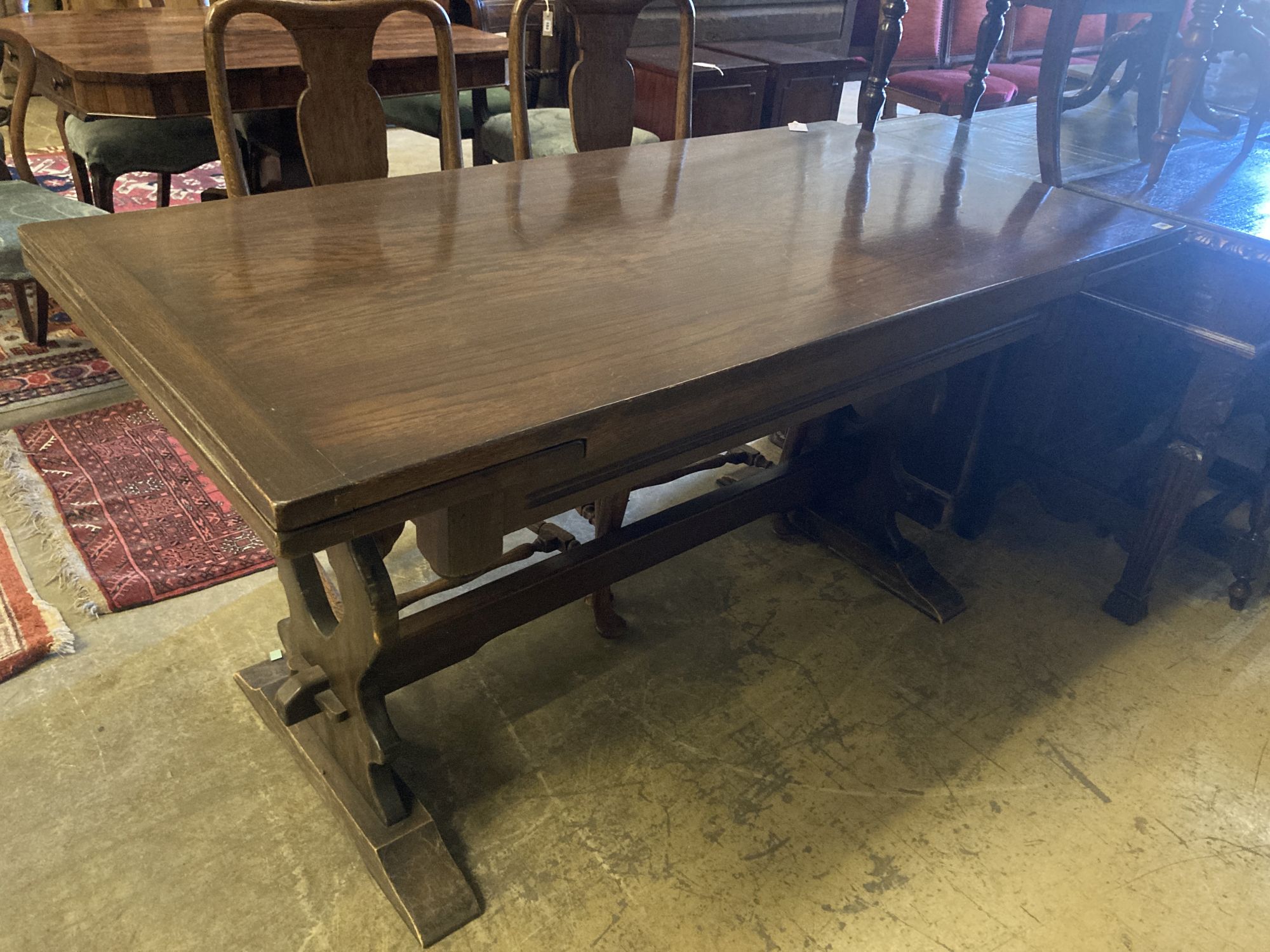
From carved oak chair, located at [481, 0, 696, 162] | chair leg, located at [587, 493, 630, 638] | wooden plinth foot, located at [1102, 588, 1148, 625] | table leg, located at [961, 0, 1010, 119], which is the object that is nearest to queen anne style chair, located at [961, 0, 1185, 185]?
table leg, located at [961, 0, 1010, 119]

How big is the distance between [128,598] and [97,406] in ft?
2.83

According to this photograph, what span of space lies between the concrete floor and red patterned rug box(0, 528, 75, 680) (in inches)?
1.2

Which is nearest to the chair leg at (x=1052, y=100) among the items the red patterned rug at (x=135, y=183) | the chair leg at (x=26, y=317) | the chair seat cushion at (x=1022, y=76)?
the chair leg at (x=26, y=317)

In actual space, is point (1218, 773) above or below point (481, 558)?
below

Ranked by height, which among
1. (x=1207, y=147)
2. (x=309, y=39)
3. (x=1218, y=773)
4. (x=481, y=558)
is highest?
(x=309, y=39)

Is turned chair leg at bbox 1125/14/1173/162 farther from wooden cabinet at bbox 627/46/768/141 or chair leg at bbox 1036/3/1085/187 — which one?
wooden cabinet at bbox 627/46/768/141

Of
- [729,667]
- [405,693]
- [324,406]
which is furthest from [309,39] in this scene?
[729,667]

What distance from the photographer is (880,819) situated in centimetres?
149

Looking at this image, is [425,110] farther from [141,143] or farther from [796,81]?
[796,81]

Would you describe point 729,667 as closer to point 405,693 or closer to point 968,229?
point 405,693

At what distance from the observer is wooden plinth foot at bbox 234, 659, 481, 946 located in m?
1.27

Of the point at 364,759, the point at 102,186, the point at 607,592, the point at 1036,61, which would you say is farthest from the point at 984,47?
the point at 1036,61

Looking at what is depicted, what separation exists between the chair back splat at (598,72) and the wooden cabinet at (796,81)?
209 centimetres

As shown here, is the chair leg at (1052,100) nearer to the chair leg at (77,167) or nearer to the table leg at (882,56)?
the table leg at (882,56)
